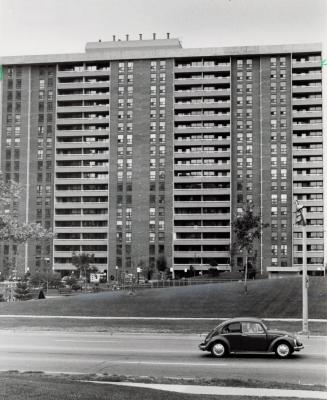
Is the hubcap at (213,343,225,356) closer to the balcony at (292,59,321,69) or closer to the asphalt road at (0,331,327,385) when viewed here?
the asphalt road at (0,331,327,385)

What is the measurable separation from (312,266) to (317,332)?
298 ft

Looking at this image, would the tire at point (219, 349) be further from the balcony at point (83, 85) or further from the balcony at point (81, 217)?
the balcony at point (83, 85)

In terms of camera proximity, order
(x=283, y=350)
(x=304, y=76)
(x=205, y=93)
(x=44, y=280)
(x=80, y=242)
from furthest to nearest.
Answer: (x=80, y=242) < (x=205, y=93) < (x=304, y=76) < (x=44, y=280) < (x=283, y=350)

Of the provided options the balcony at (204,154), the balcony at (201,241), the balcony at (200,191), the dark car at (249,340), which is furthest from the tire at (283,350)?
the balcony at (204,154)

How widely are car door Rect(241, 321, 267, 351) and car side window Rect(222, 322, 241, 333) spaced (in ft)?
0.56

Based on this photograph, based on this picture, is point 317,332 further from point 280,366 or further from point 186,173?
point 186,173

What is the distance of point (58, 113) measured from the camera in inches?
5054

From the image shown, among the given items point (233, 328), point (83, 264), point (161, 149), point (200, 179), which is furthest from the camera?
point (161, 149)

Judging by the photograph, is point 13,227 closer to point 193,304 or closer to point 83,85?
point 193,304

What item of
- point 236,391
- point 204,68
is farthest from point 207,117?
point 236,391

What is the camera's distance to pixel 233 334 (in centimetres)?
1983

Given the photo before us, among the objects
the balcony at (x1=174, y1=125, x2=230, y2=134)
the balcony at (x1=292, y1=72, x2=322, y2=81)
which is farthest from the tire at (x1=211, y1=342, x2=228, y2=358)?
the balcony at (x1=292, y1=72, x2=322, y2=81)

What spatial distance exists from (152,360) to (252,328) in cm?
356

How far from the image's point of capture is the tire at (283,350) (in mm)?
19500
